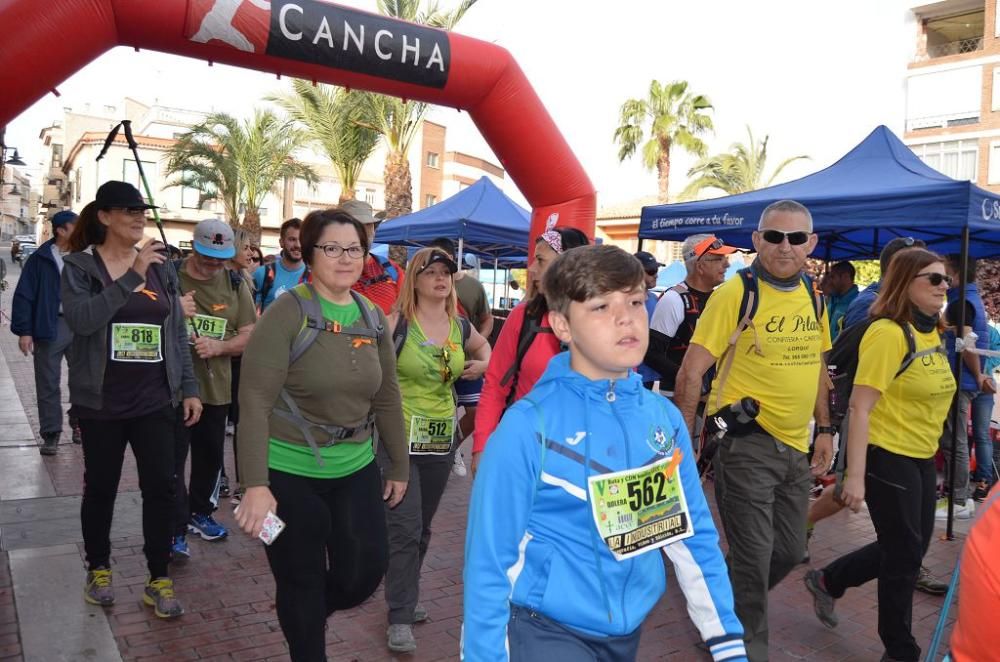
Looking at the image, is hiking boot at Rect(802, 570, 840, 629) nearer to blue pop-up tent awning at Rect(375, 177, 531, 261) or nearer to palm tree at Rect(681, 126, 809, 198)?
blue pop-up tent awning at Rect(375, 177, 531, 261)

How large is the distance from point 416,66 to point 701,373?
4.18m

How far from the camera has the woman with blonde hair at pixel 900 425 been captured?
3.66m

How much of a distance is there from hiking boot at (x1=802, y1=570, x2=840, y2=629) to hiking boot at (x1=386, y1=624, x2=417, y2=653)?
7.33 feet

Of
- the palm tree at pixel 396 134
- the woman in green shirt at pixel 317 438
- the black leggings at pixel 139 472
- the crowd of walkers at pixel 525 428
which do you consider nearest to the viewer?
the crowd of walkers at pixel 525 428

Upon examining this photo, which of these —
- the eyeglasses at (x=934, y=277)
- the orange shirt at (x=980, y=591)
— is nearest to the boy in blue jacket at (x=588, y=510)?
the orange shirt at (x=980, y=591)

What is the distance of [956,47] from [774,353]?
38516 mm

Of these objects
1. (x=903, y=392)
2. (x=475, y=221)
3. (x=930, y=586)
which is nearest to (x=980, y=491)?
(x=930, y=586)

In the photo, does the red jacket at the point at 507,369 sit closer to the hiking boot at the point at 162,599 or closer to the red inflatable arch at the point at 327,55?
the hiking boot at the point at 162,599

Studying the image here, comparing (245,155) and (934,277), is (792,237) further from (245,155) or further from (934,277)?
(245,155)

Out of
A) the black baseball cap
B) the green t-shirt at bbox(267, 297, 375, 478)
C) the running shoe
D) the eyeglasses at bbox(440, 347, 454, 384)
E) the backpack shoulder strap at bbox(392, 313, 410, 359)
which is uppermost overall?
the black baseball cap

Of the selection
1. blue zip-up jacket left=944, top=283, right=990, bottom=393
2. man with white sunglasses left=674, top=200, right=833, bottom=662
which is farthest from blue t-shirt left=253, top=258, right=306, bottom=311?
blue zip-up jacket left=944, top=283, right=990, bottom=393

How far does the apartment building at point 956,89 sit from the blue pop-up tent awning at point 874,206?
2632cm

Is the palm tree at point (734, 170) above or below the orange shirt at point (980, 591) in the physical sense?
above

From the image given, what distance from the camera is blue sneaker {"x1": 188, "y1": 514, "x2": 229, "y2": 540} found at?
5223 millimetres
